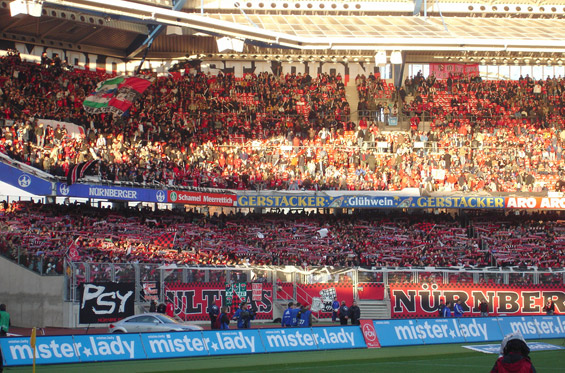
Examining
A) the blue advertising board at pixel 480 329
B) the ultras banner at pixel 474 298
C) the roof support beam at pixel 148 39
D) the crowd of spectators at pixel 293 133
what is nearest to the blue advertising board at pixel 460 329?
the blue advertising board at pixel 480 329

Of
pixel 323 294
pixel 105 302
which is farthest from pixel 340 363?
pixel 323 294

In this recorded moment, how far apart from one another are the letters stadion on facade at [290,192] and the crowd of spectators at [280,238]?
1199mm

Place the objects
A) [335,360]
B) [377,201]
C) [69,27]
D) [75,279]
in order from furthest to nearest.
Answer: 1. [69,27]
2. [377,201]
3. [75,279]
4. [335,360]

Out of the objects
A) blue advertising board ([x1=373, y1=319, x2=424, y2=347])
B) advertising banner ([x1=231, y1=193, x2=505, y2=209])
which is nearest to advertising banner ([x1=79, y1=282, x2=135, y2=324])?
blue advertising board ([x1=373, y1=319, x2=424, y2=347])

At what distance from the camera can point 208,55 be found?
55.1 metres

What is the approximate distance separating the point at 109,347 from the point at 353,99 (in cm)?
3731

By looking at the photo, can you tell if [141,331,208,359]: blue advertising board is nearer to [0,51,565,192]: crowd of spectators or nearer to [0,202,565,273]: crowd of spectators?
[0,202,565,273]: crowd of spectators

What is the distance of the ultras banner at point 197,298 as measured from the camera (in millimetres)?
31578

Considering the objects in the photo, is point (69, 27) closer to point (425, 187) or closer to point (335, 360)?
point (425, 187)

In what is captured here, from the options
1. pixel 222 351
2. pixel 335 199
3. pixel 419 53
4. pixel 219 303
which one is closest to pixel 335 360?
pixel 222 351

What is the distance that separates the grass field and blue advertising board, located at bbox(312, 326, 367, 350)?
20 centimetres

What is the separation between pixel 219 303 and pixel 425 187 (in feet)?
55.3

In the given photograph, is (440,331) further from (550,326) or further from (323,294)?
(323,294)

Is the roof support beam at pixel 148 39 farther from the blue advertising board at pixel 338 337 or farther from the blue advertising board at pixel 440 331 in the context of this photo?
the blue advertising board at pixel 338 337
